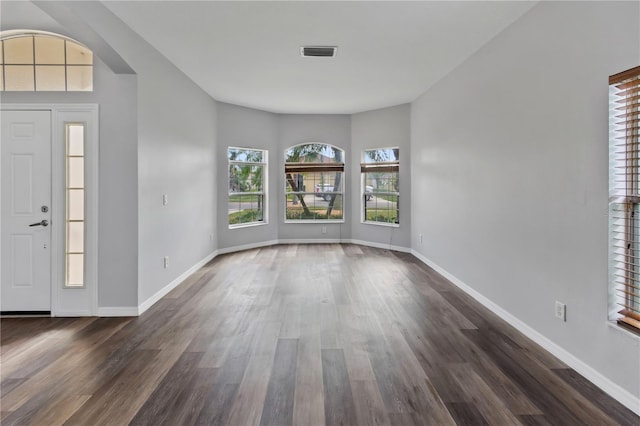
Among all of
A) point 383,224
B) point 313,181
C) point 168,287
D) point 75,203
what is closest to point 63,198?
point 75,203

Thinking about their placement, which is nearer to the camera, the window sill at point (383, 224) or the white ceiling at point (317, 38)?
the white ceiling at point (317, 38)

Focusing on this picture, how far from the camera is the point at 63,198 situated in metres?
3.33

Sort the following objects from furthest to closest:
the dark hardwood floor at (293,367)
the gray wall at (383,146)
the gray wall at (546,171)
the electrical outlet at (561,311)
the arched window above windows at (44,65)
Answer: the gray wall at (383,146) < the arched window above windows at (44,65) < the electrical outlet at (561,311) < the gray wall at (546,171) < the dark hardwood floor at (293,367)

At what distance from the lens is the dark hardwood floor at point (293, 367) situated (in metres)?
1.91

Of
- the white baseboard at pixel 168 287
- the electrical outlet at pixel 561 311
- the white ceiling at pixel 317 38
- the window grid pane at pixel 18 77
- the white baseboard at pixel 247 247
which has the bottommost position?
the white baseboard at pixel 168 287

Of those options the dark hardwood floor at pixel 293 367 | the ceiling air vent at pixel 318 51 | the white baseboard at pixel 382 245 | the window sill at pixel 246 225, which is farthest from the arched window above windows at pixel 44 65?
the white baseboard at pixel 382 245

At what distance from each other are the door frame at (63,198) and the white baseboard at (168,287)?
44cm

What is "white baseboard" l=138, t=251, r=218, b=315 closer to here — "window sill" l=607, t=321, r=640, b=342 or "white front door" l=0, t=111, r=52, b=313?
"white front door" l=0, t=111, r=52, b=313

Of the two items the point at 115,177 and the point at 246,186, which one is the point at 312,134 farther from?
the point at 115,177

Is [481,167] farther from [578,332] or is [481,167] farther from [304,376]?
[304,376]

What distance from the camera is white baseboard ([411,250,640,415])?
1965mm

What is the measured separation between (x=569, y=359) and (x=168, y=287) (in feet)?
13.1

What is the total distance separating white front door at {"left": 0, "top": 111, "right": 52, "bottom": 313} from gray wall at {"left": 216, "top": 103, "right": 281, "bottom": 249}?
Result: 309 cm

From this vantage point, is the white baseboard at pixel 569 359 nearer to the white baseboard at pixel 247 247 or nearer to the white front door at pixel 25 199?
the white baseboard at pixel 247 247
